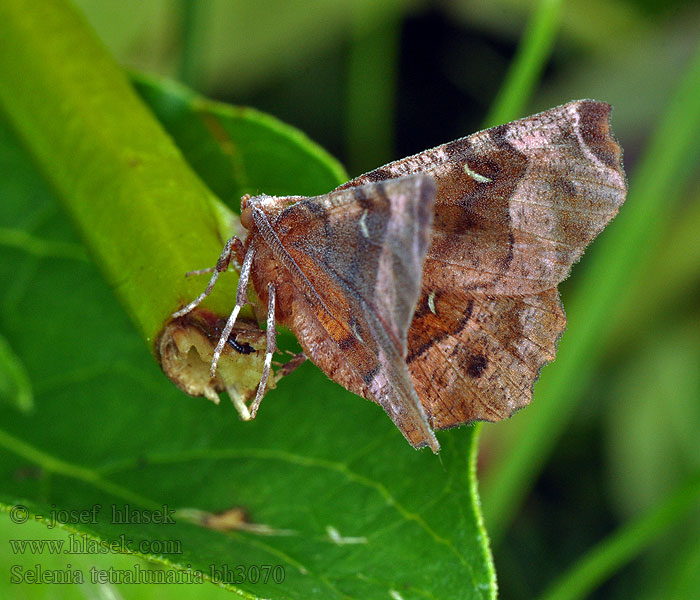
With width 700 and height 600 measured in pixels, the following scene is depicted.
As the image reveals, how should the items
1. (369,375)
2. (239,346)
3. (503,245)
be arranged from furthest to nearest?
(503,245), (369,375), (239,346)

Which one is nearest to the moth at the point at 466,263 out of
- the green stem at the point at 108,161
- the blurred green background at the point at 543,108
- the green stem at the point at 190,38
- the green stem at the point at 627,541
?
the green stem at the point at 108,161

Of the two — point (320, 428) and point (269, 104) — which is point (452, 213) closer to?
point (320, 428)

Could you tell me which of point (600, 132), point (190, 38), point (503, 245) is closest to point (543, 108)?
point (190, 38)

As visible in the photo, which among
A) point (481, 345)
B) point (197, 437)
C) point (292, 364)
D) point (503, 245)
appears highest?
point (503, 245)

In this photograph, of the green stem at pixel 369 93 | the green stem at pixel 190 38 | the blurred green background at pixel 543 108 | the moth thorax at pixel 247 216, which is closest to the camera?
the moth thorax at pixel 247 216

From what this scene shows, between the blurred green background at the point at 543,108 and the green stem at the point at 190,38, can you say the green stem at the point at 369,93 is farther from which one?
the green stem at the point at 190,38

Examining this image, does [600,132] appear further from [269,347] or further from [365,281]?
[269,347]
